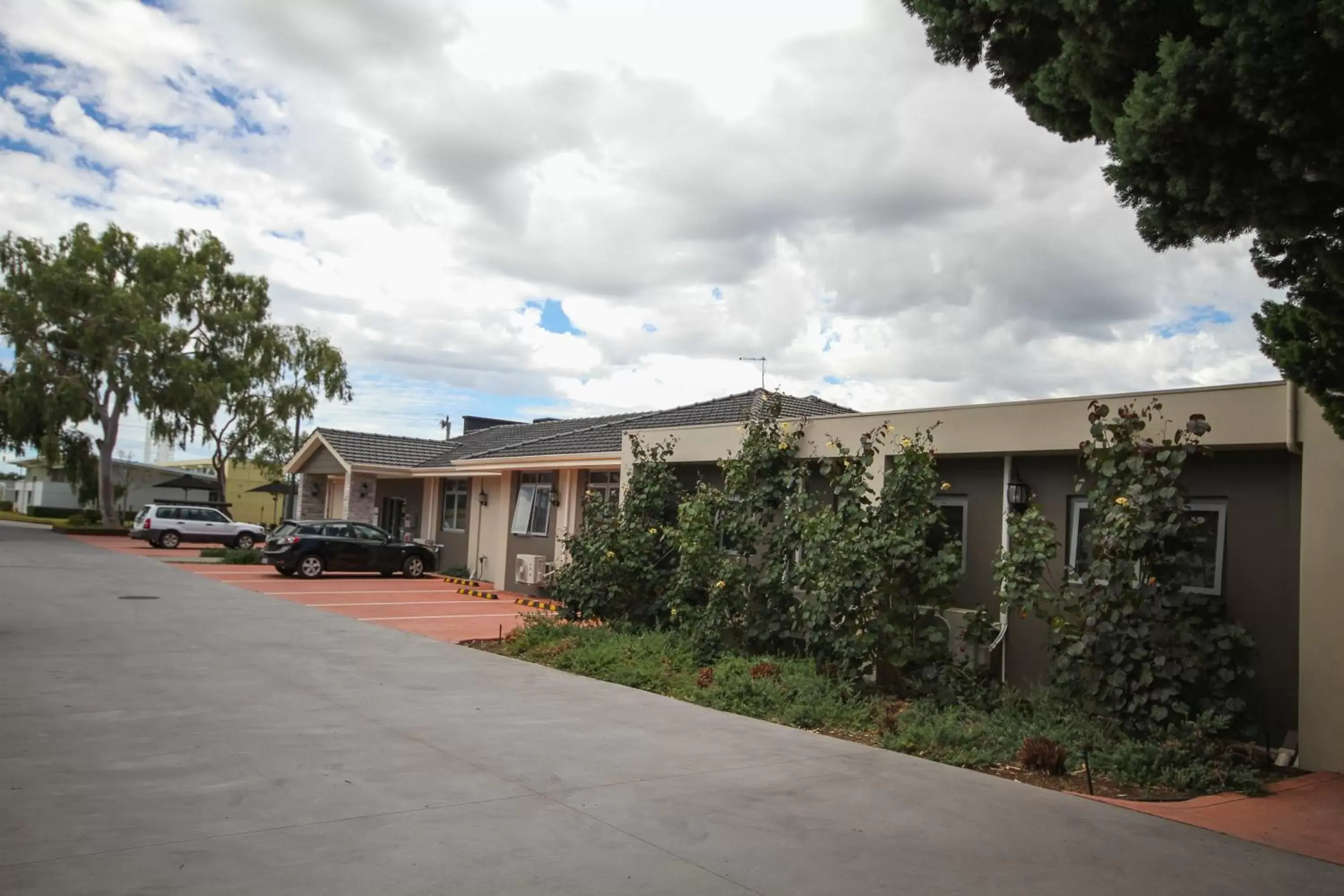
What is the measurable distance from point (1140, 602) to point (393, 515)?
82.1 feet

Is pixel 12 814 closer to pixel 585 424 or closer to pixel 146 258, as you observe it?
pixel 585 424

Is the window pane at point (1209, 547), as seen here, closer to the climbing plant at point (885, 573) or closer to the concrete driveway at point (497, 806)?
the climbing plant at point (885, 573)

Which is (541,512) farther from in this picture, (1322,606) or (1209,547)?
(1322,606)

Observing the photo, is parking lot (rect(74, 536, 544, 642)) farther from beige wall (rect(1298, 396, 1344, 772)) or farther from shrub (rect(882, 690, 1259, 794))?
beige wall (rect(1298, 396, 1344, 772))

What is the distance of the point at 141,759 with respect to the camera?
6527 millimetres

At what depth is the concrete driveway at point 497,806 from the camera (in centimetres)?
471

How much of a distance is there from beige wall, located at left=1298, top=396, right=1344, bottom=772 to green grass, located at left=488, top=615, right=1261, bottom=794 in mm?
590

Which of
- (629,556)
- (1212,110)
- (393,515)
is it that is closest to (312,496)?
(393,515)

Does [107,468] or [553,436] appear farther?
[107,468]

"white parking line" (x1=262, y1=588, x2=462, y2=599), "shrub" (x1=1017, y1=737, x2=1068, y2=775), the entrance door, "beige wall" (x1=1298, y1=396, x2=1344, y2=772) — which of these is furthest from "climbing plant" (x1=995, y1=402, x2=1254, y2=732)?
the entrance door

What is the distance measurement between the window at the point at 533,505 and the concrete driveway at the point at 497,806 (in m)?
11.2

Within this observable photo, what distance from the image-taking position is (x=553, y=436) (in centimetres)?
2339

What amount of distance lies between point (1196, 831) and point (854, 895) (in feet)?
8.45

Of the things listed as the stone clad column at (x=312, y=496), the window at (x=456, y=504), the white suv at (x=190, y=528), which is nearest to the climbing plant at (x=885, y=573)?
the window at (x=456, y=504)
